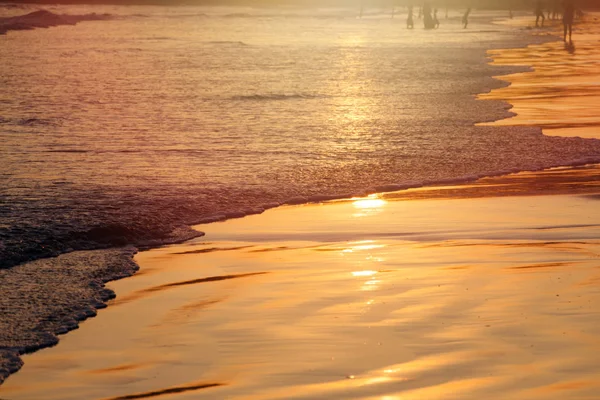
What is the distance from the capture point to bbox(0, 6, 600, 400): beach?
4652 mm

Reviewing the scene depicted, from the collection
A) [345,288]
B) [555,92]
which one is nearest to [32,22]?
[555,92]

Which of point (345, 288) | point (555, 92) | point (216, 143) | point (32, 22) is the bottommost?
point (32, 22)

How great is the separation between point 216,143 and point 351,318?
7.58m

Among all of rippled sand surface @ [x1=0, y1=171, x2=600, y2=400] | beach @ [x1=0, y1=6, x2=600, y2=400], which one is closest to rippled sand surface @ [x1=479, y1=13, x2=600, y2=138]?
beach @ [x1=0, y1=6, x2=600, y2=400]

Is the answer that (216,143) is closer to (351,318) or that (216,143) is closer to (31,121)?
(31,121)

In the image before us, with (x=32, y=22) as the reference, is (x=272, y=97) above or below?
above

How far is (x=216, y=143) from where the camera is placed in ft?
42.2

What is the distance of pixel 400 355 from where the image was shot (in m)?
4.89

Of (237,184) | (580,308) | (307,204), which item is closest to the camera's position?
(580,308)

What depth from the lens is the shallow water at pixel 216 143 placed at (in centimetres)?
874

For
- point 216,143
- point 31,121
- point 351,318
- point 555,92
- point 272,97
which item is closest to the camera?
point 351,318

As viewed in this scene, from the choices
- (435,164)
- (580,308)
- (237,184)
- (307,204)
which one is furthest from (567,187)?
(580,308)

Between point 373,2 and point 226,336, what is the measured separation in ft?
531

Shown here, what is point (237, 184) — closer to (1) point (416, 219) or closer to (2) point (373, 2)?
(1) point (416, 219)
